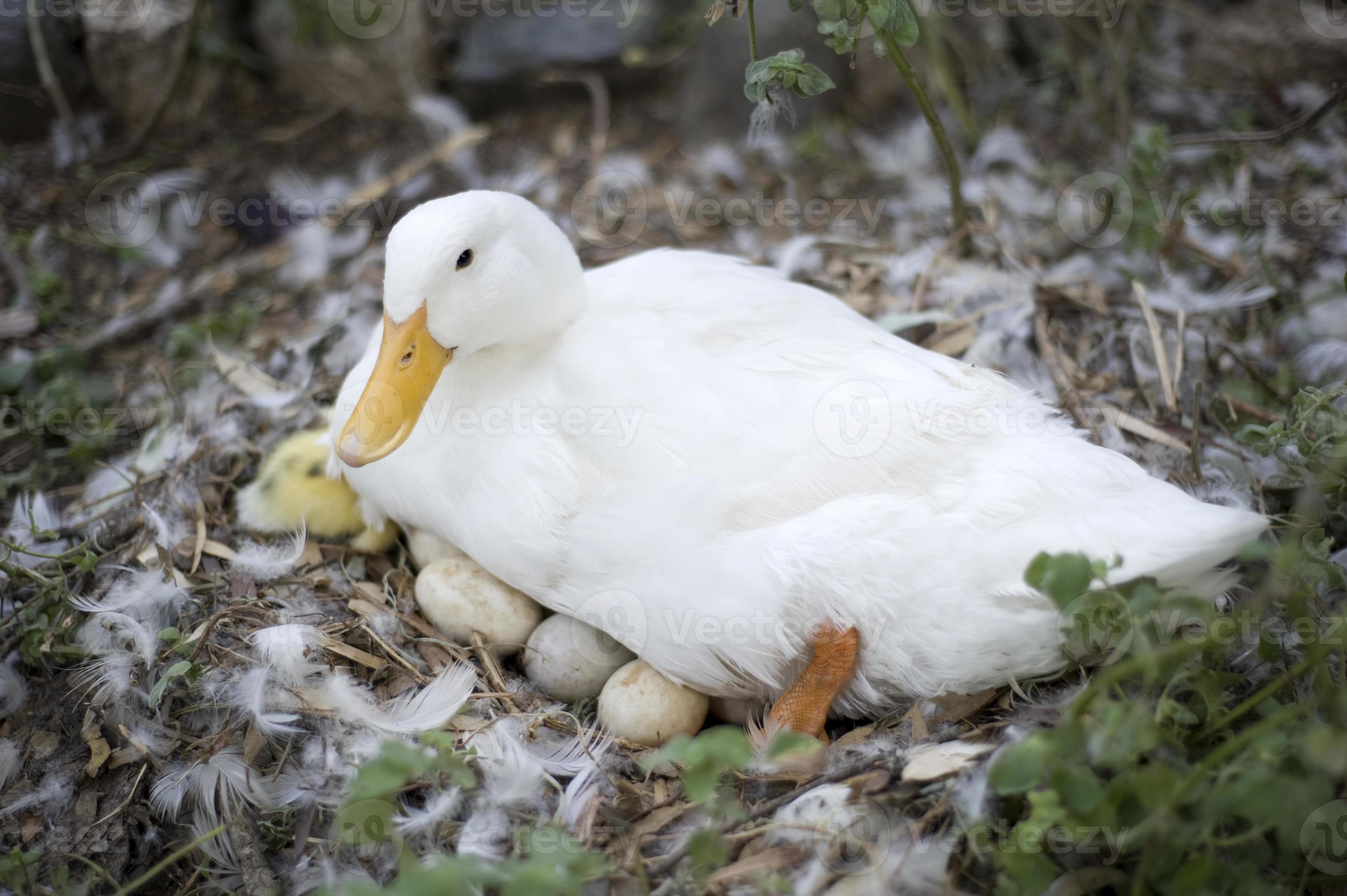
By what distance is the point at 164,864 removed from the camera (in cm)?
153

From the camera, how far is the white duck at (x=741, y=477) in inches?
64.3

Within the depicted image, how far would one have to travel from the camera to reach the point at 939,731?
1.69 meters

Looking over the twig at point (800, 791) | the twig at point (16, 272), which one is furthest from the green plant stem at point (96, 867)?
the twig at point (16, 272)

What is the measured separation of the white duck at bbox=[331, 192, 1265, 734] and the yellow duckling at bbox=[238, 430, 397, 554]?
29cm

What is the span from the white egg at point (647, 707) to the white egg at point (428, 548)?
20.6 inches

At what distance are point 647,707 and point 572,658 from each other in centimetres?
21

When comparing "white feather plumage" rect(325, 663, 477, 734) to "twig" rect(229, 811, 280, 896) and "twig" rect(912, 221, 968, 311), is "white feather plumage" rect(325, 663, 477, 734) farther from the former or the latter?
"twig" rect(912, 221, 968, 311)

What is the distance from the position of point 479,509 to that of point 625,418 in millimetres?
382

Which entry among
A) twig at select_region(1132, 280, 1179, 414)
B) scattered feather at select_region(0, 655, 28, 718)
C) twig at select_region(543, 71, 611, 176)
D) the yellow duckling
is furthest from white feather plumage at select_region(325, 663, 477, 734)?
twig at select_region(543, 71, 611, 176)

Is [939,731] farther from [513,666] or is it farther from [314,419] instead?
[314,419]

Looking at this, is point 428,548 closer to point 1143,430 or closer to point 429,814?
point 429,814

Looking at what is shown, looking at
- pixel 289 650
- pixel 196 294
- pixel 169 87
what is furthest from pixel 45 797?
pixel 169 87

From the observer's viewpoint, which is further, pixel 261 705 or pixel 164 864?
pixel 261 705

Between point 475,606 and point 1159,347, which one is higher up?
point 1159,347
